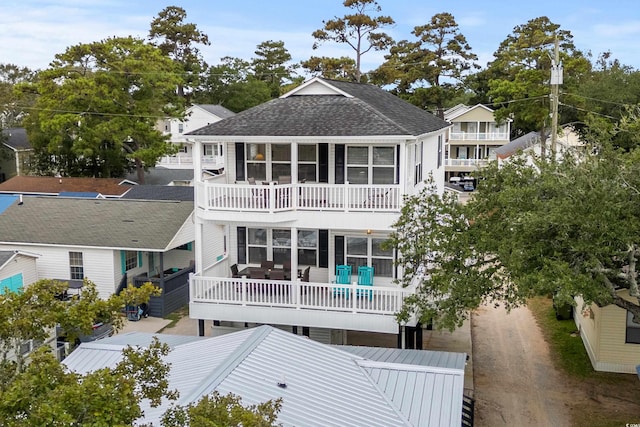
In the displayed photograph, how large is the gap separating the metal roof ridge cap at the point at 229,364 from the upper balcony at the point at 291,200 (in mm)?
5099

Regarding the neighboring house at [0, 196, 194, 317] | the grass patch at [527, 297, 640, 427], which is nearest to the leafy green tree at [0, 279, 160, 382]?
the grass patch at [527, 297, 640, 427]

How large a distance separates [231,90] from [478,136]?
2921cm

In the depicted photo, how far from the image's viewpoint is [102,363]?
1278cm

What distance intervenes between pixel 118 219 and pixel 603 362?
18.2 metres

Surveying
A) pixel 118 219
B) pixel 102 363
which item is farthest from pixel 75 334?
pixel 118 219

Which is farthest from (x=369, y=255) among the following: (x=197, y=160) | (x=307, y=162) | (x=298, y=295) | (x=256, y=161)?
(x=197, y=160)

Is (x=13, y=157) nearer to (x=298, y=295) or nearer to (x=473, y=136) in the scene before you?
(x=473, y=136)

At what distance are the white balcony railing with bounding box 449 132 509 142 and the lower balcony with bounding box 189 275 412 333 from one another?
149 feet

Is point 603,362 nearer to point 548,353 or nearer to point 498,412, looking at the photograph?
point 548,353

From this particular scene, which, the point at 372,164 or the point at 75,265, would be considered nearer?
the point at 372,164

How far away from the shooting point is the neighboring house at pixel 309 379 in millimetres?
10141

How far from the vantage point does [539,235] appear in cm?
1348

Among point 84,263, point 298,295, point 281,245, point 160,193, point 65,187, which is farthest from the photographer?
point 65,187

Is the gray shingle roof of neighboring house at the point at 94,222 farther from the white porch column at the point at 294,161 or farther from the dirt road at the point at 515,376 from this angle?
the dirt road at the point at 515,376
